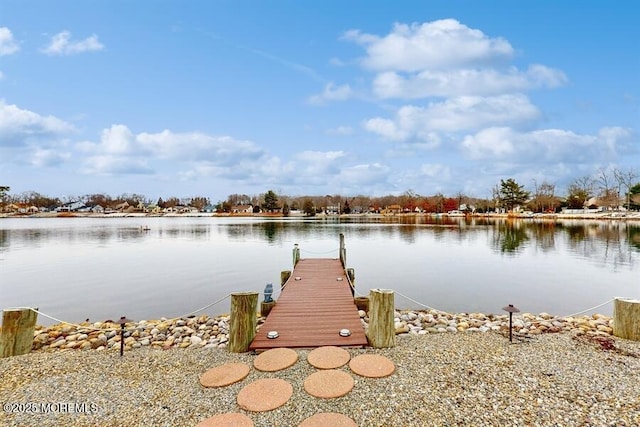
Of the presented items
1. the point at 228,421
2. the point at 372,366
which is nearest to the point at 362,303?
the point at 372,366

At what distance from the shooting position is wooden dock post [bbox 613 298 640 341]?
5.16m

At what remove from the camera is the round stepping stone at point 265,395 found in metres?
3.42

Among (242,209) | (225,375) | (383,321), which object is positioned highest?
(242,209)

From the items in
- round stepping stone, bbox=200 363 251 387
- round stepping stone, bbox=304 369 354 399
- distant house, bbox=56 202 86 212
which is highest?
distant house, bbox=56 202 86 212

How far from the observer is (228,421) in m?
3.18

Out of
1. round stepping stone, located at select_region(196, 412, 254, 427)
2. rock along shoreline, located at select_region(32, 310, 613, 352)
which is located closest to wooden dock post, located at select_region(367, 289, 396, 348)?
rock along shoreline, located at select_region(32, 310, 613, 352)

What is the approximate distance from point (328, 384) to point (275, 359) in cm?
102

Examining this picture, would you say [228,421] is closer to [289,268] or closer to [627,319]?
[627,319]

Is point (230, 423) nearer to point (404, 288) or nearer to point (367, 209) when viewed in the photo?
point (404, 288)

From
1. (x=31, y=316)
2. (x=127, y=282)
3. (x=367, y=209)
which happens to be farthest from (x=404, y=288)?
(x=367, y=209)

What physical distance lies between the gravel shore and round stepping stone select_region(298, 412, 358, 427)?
9cm

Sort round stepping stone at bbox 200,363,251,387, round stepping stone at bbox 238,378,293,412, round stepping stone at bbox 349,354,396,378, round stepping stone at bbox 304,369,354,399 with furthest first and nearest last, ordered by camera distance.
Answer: round stepping stone at bbox 349,354,396,378 < round stepping stone at bbox 200,363,251,387 < round stepping stone at bbox 304,369,354,399 < round stepping stone at bbox 238,378,293,412

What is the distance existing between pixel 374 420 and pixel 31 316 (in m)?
5.62

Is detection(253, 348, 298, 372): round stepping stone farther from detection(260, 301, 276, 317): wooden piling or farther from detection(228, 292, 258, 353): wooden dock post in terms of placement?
detection(260, 301, 276, 317): wooden piling
